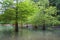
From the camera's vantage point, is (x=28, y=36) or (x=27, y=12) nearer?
(x=28, y=36)

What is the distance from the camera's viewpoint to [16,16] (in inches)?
763

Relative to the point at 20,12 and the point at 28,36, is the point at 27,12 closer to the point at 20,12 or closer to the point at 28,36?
the point at 20,12

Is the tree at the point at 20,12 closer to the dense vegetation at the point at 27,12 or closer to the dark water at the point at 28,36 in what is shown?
the dense vegetation at the point at 27,12

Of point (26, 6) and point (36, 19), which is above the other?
point (26, 6)

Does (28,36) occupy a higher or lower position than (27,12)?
lower

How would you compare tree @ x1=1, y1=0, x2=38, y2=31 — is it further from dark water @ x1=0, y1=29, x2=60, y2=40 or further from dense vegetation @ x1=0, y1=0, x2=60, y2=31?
dark water @ x1=0, y1=29, x2=60, y2=40

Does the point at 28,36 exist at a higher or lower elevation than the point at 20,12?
lower

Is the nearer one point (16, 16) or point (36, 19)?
point (16, 16)

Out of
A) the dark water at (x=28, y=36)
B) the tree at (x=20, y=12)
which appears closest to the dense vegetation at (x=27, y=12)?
the tree at (x=20, y=12)

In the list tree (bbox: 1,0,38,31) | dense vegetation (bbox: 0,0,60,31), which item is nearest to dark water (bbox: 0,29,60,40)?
tree (bbox: 1,0,38,31)

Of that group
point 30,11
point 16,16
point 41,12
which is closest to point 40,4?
point 41,12

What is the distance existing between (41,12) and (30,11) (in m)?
1.90

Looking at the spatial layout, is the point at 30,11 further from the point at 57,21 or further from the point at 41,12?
the point at 57,21

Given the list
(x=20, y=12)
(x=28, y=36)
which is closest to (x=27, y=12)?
(x=20, y=12)
